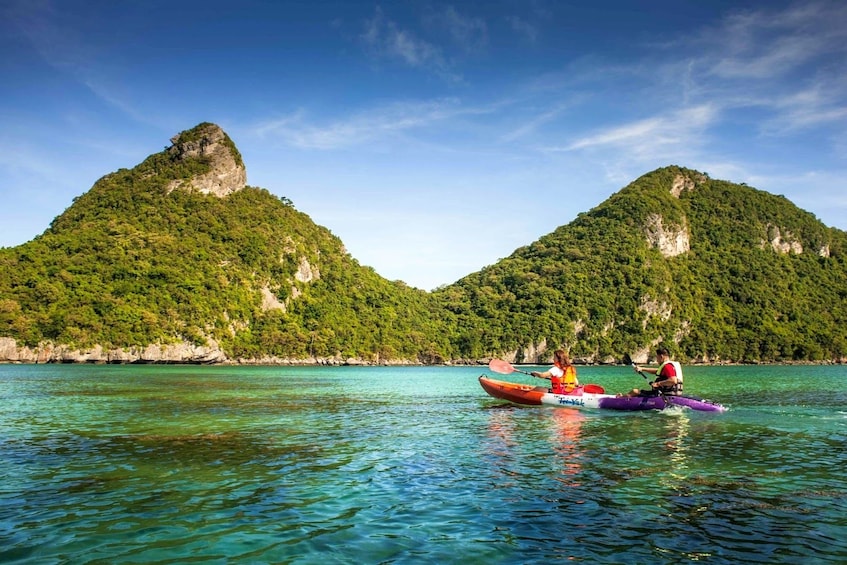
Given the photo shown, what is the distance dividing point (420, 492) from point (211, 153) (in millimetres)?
144006

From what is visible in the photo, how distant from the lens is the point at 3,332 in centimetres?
7594

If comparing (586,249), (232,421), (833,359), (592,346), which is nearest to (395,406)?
(232,421)

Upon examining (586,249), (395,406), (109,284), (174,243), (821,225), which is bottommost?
(395,406)

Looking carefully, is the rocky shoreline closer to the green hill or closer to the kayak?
the green hill

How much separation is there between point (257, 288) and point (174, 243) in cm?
1891

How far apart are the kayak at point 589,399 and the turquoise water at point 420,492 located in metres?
2.41

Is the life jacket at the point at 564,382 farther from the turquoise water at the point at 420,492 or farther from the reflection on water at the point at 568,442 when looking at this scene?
the turquoise water at the point at 420,492

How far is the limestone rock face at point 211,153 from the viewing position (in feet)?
450

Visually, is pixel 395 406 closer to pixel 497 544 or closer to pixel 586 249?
pixel 497 544

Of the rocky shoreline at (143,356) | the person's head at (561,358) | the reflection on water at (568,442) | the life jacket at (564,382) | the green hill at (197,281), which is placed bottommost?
the rocky shoreline at (143,356)

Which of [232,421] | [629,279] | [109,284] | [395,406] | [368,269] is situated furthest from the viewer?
[368,269]

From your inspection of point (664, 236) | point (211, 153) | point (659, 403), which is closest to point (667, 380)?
point (659, 403)

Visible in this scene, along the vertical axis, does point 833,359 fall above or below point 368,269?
below

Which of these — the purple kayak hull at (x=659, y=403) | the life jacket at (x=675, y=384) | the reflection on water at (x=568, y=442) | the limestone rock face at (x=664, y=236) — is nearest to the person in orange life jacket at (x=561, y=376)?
the reflection on water at (x=568, y=442)
